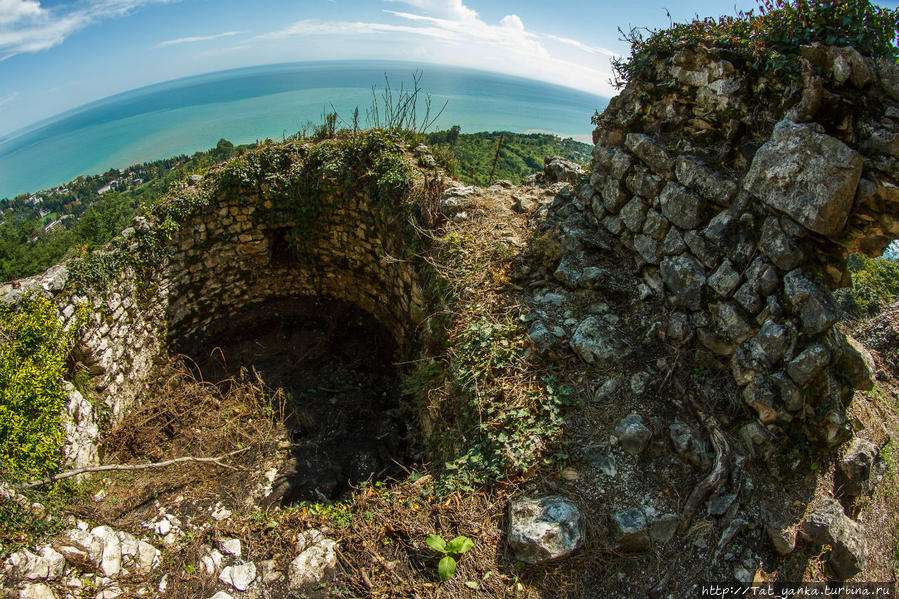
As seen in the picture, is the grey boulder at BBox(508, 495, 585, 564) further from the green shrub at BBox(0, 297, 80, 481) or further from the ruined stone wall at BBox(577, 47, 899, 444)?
the green shrub at BBox(0, 297, 80, 481)

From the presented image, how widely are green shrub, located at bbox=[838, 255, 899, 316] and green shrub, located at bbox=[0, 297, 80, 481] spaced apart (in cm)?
1058

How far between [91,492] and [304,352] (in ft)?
12.0

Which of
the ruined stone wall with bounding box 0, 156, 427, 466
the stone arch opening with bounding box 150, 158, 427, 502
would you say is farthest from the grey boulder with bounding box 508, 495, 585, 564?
the ruined stone wall with bounding box 0, 156, 427, 466

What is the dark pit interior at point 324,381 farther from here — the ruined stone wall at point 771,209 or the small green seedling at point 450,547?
the ruined stone wall at point 771,209

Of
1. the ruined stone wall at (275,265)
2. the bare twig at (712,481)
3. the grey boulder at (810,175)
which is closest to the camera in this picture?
the grey boulder at (810,175)

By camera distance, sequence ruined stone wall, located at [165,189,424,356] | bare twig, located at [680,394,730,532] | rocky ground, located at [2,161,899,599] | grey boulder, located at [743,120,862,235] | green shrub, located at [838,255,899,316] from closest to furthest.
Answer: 1. grey boulder, located at [743,120,862,235]
2. rocky ground, located at [2,161,899,599]
3. bare twig, located at [680,394,730,532]
4. green shrub, located at [838,255,899,316]
5. ruined stone wall, located at [165,189,424,356]

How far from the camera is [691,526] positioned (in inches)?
116

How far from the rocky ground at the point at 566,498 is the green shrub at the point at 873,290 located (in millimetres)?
498

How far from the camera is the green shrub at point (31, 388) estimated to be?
3.90 meters

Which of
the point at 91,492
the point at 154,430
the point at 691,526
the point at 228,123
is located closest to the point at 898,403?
the point at 691,526

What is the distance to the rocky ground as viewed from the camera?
287 cm

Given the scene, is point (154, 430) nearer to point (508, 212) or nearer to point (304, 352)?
point (304, 352)

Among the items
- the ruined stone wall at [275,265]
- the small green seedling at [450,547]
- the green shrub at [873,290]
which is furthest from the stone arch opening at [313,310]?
the green shrub at [873,290]

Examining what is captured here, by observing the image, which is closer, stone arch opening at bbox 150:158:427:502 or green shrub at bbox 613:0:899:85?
green shrub at bbox 613:0:899:85
